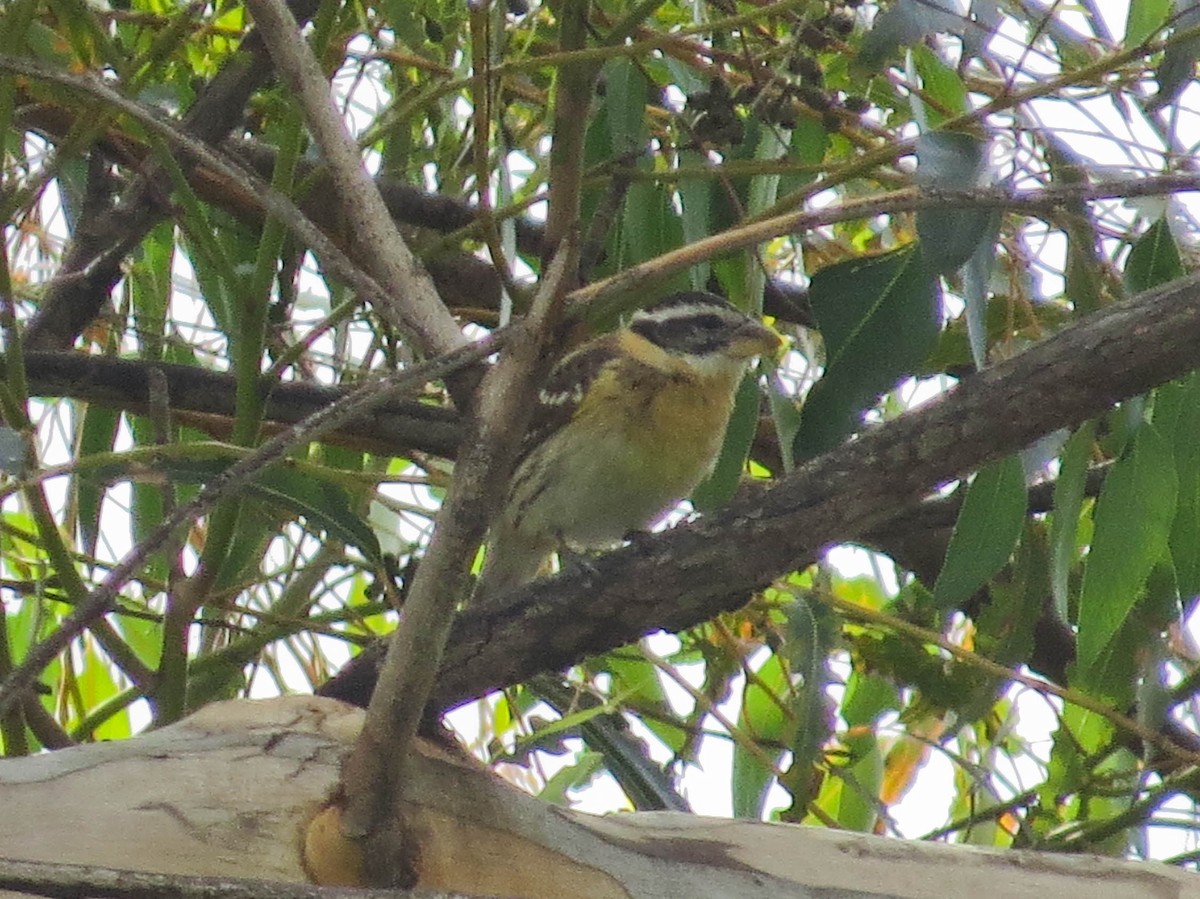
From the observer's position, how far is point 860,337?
2156mm

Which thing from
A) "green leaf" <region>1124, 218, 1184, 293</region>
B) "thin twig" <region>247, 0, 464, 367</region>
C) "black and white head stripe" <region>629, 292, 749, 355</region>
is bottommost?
"thin twig" <region>247, 0, 464, 367</region>

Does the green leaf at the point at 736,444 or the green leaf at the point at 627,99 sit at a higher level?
the green leaf at the point at 627,99

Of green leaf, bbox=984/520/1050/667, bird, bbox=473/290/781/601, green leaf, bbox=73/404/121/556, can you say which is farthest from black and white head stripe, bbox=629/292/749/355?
green leaf, bbox=73/404/121/556

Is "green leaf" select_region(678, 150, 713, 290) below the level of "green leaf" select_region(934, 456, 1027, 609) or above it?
above

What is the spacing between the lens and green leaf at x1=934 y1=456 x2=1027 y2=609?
2.14 m

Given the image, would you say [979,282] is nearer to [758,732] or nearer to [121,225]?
[758,732]

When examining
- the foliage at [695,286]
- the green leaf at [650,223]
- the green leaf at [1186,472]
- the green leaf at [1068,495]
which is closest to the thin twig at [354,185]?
the foliage at [695,286]

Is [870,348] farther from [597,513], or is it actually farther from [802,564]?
[597,513]

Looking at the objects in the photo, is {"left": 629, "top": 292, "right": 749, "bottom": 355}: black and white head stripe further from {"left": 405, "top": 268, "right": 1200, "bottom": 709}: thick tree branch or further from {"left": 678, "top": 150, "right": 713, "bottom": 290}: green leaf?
{"left": 405, "top": 268, "right": 1200, "bottom": 709}: thick tree branch

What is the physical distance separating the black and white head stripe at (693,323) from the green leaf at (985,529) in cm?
63

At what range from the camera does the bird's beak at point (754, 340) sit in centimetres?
277

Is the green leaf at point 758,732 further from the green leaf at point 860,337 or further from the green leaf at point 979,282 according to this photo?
the green leaf at point 979,282

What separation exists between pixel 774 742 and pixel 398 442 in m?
0.77

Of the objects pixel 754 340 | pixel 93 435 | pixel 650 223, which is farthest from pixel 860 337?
pixel 93 435
